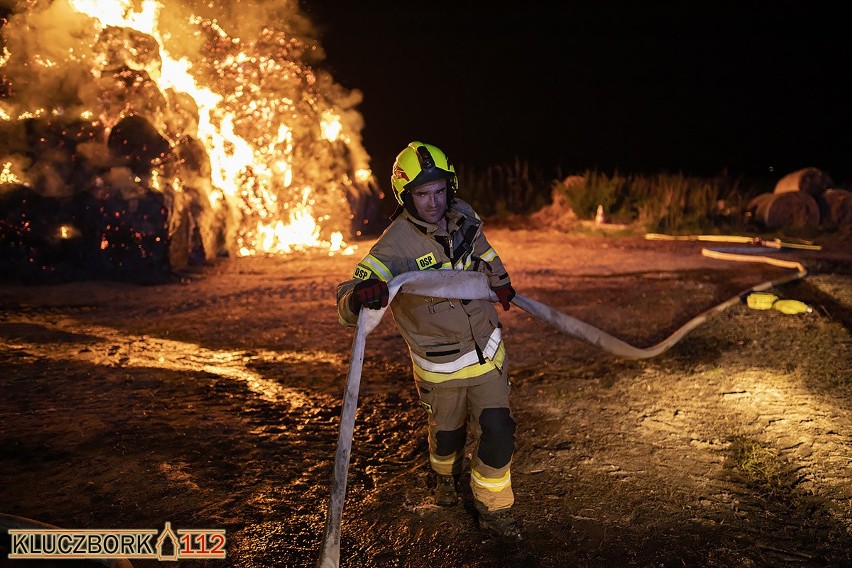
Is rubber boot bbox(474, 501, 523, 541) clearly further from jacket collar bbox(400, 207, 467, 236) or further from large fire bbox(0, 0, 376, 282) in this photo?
large fire bbox(0, 0, 376, 282)

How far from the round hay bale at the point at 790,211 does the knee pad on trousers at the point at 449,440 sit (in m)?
13.5

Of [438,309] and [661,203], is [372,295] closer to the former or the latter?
[438,309]

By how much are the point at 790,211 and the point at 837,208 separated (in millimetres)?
1085

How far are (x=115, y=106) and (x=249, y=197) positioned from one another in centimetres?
268

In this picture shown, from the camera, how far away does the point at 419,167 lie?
3.38m

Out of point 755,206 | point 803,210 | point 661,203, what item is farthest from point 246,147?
point 803,210

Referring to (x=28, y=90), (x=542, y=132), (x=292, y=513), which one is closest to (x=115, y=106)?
(x=28, y=90)

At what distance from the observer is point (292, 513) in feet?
12.0

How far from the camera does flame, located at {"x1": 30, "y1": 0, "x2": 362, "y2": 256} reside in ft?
39.1

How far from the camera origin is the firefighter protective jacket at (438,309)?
3418mm

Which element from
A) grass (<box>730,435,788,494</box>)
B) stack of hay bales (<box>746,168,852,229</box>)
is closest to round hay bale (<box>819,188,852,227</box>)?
stack of hay bales (<box>746,168,852,229</box>)

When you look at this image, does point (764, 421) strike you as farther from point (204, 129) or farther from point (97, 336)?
point (204, 129)

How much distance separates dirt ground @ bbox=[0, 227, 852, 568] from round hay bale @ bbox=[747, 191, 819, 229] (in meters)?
7.11

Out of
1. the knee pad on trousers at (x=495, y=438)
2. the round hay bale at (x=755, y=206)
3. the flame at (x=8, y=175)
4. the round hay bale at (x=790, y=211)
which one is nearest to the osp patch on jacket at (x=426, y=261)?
the knee pad on trousers at (x=495, y=438)
